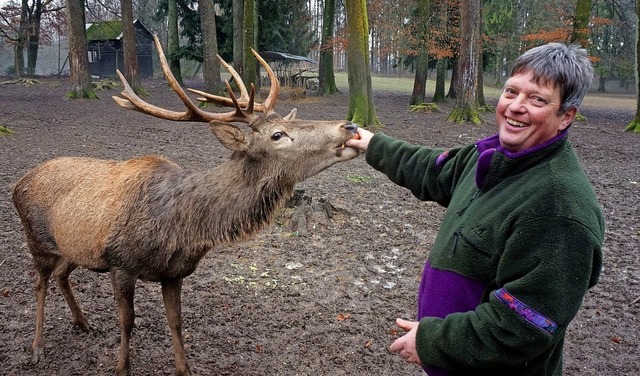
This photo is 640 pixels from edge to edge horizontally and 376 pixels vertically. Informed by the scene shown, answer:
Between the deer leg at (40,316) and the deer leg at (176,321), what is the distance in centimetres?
97

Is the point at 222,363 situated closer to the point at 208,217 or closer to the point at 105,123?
the point at 208,217

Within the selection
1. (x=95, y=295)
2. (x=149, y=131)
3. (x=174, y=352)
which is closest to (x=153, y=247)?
(x=174, y=352)

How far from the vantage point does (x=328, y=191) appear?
7547mm

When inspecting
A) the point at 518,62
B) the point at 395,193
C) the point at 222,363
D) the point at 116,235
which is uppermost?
the point at 518,62

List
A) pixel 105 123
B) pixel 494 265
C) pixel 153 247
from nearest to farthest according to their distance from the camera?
pixel 494 265 → pixel 153 247 → pixel 105 123

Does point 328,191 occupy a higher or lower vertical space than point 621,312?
higher

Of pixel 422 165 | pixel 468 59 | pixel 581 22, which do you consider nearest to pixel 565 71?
pixel 422 165

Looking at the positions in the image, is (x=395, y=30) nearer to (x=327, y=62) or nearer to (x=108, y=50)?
(x=327, y=62)

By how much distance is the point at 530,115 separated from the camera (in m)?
1.68

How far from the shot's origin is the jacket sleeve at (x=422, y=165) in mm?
2296

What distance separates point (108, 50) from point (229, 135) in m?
38.8

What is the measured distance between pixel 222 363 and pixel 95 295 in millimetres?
1518

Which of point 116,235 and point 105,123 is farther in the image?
point 105,123

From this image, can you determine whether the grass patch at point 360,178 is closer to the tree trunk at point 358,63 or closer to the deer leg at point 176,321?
the tree trunk at point 358,63
